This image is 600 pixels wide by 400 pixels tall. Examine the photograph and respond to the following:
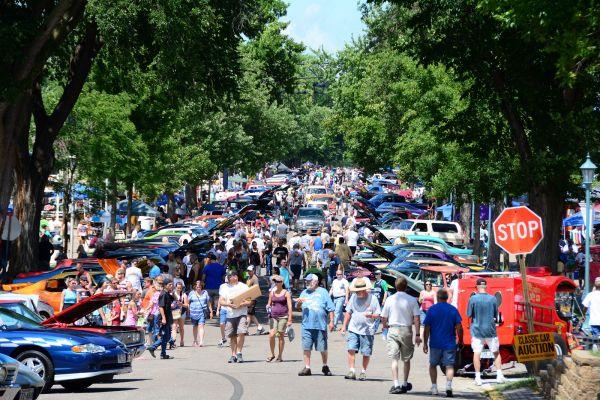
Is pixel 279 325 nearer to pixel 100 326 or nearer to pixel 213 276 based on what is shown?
pixel 100 326

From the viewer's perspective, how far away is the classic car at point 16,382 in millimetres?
12773

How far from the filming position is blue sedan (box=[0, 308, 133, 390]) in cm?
1623

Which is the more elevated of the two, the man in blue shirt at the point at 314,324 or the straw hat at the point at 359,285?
the straw hat at the point at 359,285

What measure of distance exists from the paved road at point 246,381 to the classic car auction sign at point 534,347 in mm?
957

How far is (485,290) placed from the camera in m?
18.8

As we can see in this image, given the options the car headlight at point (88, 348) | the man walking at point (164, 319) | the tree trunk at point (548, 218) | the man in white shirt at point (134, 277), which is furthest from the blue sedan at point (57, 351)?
the tree trunk at point (548, 218)

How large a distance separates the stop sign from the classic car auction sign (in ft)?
4.40

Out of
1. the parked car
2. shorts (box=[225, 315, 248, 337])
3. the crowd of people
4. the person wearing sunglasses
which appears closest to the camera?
the crowd of people

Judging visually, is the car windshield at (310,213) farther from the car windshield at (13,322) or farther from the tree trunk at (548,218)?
the car windshield at (13,322)

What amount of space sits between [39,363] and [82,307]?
2696 millimetres

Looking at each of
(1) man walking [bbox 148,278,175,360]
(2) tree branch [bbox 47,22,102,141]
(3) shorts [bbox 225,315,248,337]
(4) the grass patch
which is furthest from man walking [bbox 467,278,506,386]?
(2) tree branch [bbox 47,22,102,141]

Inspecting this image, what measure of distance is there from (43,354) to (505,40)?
55.9ft

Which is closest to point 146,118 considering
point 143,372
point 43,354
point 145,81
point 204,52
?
point 145,81

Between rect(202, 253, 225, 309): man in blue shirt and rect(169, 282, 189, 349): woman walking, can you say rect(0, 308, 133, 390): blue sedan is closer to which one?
rect(169, 282, 189, 349): woman walking
